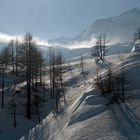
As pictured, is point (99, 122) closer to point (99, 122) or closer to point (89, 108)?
point (99, 122)

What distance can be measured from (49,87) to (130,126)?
43.9 metres

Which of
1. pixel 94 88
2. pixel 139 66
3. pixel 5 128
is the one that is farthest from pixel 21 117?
pixel 139 66

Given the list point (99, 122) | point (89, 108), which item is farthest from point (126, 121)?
point (89, 108)

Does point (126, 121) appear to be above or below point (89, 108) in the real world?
below

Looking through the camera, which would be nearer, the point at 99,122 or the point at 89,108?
the point at 99,122

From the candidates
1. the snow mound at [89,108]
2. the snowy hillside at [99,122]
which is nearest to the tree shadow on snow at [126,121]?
the snowy hillside at [99,122]

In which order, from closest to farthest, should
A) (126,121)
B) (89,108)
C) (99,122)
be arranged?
(126,121) < (99,122) < (89,108)

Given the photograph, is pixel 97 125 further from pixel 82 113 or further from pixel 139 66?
pixel 139 66

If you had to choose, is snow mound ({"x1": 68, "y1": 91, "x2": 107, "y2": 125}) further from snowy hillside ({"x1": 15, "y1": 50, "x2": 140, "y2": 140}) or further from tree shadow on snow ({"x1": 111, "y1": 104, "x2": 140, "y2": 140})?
tree shadow on snow ({"x1": 111, "y1": 104, "x2": 140, "y2": 140})

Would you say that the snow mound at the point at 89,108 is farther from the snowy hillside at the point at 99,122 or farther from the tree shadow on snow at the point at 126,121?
the tree shadow on snow at the point at 126,121

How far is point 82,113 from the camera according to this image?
27.5 meters

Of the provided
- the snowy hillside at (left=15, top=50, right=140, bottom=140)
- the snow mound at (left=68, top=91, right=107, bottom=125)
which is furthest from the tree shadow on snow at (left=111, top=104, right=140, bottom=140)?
the snow mound at (left=68, top=91, right=107, bottom=125)

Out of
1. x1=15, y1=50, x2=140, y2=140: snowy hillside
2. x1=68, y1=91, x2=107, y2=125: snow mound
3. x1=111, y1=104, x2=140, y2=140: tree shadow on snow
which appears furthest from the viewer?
x1=68, y1=91, x2=107, y2=125: snow mound

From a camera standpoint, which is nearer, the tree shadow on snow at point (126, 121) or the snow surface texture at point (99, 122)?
the tree shadow on snow at point (126, 121)
